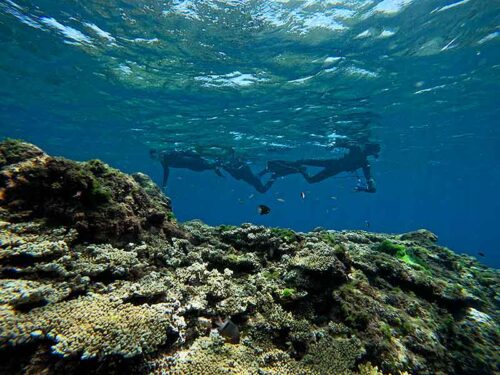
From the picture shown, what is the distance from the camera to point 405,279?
6664 mm

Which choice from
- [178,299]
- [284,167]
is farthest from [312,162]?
[178,299]

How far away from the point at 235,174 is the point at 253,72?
1003 cm

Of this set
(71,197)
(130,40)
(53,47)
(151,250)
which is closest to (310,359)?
(151,250)

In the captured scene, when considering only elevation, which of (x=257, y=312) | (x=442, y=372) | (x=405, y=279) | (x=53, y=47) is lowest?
(x=442, y=372)

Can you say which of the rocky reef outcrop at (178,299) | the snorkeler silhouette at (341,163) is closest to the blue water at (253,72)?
the snorkeler silhouette at (341,163)

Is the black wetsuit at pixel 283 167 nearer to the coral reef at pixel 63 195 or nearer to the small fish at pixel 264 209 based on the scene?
the small fish at pixel 264 209

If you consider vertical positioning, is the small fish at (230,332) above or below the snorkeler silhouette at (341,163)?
below

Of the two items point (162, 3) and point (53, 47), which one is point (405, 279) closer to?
point (162, 3)

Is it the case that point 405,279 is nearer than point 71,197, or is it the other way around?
point 71,197

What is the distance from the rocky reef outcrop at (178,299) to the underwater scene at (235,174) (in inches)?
1.1

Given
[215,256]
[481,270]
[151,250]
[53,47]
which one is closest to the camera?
[151,250]

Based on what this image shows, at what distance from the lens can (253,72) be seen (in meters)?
17.0

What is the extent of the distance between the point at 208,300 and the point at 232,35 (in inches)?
534

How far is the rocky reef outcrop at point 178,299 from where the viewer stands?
303 centimetres
